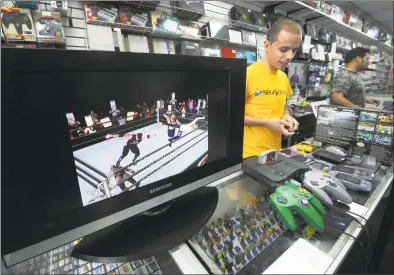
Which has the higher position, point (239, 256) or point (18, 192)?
point (18, 192)

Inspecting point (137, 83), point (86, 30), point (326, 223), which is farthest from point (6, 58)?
point (86, 30)

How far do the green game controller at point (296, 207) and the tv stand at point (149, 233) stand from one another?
20 centimetres

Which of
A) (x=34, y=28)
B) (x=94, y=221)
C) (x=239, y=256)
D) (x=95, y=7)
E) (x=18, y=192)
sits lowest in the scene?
(x=239, y=256)

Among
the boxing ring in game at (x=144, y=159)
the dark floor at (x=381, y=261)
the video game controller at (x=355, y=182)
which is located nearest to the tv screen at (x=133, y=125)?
the boxing ring in game at (x=144, y=159)

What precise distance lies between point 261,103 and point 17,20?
60.5 inches

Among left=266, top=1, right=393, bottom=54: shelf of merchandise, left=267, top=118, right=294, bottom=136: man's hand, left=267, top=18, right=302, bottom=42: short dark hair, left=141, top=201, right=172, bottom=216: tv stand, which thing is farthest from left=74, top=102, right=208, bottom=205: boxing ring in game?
left=266, top=1, right=393, bottom=54: shelf of merchandise

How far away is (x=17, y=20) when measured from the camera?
1228 millimetres

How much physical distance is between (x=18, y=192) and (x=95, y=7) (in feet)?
Answer: 5.19

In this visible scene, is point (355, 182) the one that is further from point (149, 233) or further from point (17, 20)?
point (17, 20)

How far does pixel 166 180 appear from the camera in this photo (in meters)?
0.59

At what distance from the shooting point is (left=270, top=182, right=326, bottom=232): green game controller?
59 cm

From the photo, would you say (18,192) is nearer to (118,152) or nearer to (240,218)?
(118,152)

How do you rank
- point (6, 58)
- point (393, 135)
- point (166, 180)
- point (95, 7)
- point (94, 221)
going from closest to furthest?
point (6, 58), point (94, 221), point (166, 180), point (393, 135), point (95, 7)

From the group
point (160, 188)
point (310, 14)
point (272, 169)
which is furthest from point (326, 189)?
point (310, 14)
